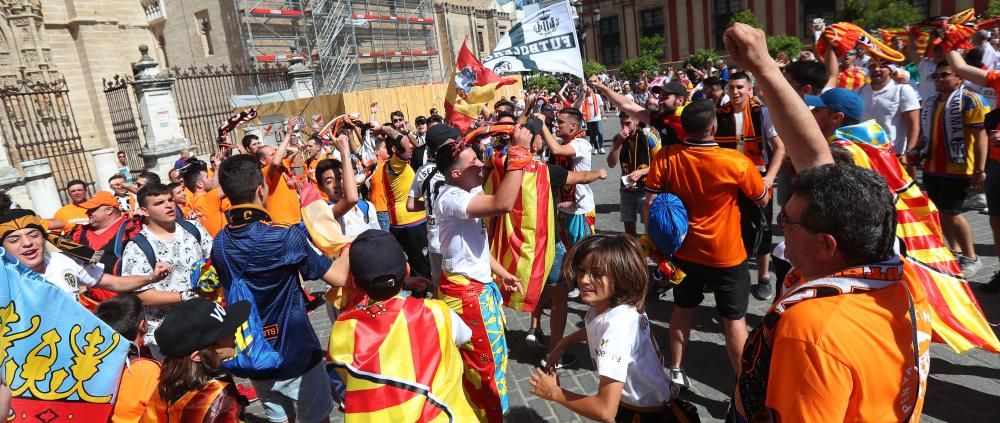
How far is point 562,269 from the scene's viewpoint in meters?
2.72

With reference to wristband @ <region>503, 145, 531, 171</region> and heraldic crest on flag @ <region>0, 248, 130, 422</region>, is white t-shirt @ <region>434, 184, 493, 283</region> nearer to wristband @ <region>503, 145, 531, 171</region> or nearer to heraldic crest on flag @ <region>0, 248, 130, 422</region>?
wristband @ <region>503, 145, 531, 171</region>

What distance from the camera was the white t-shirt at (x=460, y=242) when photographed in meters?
3.27

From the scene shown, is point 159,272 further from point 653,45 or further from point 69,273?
point 653,45

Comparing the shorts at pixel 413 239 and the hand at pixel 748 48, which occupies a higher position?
the hand at pixel 748 48

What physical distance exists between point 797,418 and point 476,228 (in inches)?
Result: 88.0

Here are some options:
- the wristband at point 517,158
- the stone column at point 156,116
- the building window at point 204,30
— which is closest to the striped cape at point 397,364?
the wristband at point 517,158

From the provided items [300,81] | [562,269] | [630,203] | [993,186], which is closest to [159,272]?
[562,269]

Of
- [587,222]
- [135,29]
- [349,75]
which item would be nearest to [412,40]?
[349,75]

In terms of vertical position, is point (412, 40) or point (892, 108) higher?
point (412, 40)

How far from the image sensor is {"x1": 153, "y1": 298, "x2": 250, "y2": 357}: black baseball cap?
2236 mm

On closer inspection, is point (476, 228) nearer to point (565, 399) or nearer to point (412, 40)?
point (565, 399)

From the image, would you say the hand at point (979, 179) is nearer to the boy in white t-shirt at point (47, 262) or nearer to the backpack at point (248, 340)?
the backpack at point (248, 340)

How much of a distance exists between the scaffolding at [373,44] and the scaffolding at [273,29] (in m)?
0.69

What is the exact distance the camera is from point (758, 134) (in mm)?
5359
